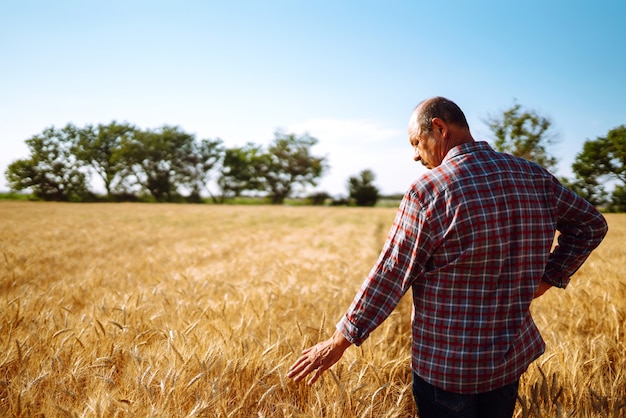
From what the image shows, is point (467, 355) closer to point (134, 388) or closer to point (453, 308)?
point (453, 308)

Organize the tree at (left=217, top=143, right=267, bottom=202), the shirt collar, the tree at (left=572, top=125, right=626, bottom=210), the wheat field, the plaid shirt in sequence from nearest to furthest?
the plaid shirt < the shirt collar < the wheat field < the tree at (left=572, top=125, right=626, bottom=210) < the tree at (left=217, top=143, right=267, bottom=202)

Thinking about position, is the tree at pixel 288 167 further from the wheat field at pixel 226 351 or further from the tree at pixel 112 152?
the wheat field at pixel 226 351

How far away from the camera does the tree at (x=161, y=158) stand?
52469mm

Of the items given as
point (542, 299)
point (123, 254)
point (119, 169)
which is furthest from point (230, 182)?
point (542, 299)

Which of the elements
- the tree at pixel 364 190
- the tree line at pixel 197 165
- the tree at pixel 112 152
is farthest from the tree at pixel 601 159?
the tree at pixel 364 190

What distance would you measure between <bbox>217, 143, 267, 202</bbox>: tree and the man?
2592 inches

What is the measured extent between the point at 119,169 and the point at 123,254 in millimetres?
46099

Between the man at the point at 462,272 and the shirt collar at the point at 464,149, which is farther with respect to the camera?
the shirt collar at the point at 464,149

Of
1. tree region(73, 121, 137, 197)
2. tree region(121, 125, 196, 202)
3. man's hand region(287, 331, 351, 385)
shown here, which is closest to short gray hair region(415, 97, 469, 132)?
man's hand region(287, 331, 351, 385)

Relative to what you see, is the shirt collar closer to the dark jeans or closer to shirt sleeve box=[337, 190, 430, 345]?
shirt sleeve box=[337, 190, 430, 345]

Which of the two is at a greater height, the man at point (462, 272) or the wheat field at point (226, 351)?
the man at point (462, 272)

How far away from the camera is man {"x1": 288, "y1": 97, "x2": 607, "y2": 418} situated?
129 cm

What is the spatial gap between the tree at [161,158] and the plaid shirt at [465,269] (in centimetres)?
5568

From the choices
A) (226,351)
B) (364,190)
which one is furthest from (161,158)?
(226,351)
